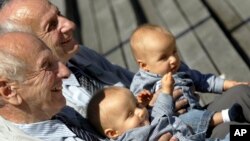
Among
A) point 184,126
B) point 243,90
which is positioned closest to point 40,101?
point 184,126

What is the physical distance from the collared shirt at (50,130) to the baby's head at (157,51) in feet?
2.28

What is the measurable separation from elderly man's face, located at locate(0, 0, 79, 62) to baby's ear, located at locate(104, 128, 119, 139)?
0.41 m

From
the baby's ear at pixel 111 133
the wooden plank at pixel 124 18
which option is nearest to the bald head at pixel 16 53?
the baby's ear at pixel 111 133

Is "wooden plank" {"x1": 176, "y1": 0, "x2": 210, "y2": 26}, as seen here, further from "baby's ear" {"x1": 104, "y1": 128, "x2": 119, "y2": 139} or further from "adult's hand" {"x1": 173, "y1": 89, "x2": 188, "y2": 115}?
"baby's ear" {"x1": 104, "y1": 128, "x2": 119, "y2": 139}

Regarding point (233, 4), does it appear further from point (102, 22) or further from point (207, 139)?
point (207, 139)

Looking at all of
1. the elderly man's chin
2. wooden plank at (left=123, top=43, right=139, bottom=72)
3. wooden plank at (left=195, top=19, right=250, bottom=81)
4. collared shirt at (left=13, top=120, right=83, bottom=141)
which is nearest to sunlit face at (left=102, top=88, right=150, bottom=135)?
collared shirt at (left=13, top=120, right=83, bottom=141)

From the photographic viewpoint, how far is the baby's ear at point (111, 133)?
2.83 m

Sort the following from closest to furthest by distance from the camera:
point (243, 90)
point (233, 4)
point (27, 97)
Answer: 1. point (27, 97)
2. point (243, 90)
3. point (233, 4)

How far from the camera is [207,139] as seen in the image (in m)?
2.87

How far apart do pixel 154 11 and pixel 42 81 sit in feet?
10.9

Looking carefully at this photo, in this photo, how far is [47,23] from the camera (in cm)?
308

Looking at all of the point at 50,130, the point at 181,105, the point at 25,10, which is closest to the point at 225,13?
the point at 181,105

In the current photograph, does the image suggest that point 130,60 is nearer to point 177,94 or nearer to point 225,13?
point 225,13

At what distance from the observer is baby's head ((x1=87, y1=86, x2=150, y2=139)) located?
2.83m
